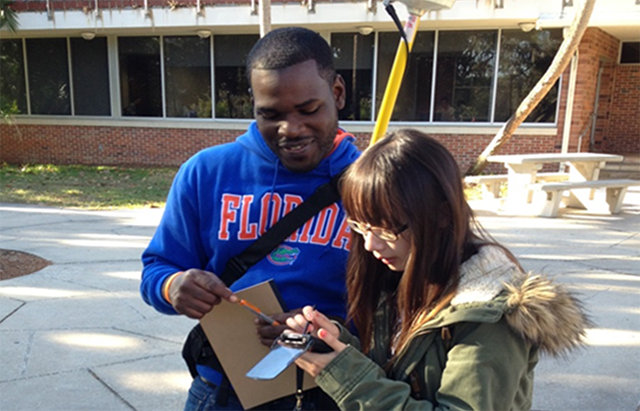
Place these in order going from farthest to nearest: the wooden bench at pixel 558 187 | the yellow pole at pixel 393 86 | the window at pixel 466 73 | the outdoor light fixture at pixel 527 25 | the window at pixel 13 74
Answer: the window at pixel 13 74
the window at pixel 466 73
the outdoor light fixture at pixel 527 25
the wooden bench at pixel 558 187
the yellow pole at pixel 393 86

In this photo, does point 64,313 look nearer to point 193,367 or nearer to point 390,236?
point 193,367

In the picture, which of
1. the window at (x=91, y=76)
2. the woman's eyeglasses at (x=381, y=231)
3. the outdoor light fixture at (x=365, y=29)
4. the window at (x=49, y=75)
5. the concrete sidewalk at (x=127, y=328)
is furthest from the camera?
the window at (x=49, y=75)

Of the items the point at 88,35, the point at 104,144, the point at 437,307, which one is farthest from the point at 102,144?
the point at 437,307

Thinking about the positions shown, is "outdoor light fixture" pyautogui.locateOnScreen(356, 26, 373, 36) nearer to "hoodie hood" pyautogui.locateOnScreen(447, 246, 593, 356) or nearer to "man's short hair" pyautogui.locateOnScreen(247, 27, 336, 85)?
"man's short hair" pyautogui.locateOnScreen(247, 27, 336, 85)

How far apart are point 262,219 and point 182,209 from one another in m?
0.22

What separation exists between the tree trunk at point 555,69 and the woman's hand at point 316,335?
878 centimetres

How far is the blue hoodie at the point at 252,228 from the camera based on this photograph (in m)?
1.46

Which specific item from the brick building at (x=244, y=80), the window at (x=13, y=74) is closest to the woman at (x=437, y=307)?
the brick building at (x=244, y=80)

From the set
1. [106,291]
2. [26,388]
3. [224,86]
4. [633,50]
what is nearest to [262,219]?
[26,388]

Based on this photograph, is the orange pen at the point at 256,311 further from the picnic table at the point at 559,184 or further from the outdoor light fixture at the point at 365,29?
the outdoor light fixture at the point at 365,29

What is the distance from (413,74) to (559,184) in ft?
17.9

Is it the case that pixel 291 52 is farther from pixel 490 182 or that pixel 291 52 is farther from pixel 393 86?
pixel 490 182

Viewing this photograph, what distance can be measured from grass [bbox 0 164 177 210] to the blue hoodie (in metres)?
7.61

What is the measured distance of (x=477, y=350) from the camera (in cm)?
111
